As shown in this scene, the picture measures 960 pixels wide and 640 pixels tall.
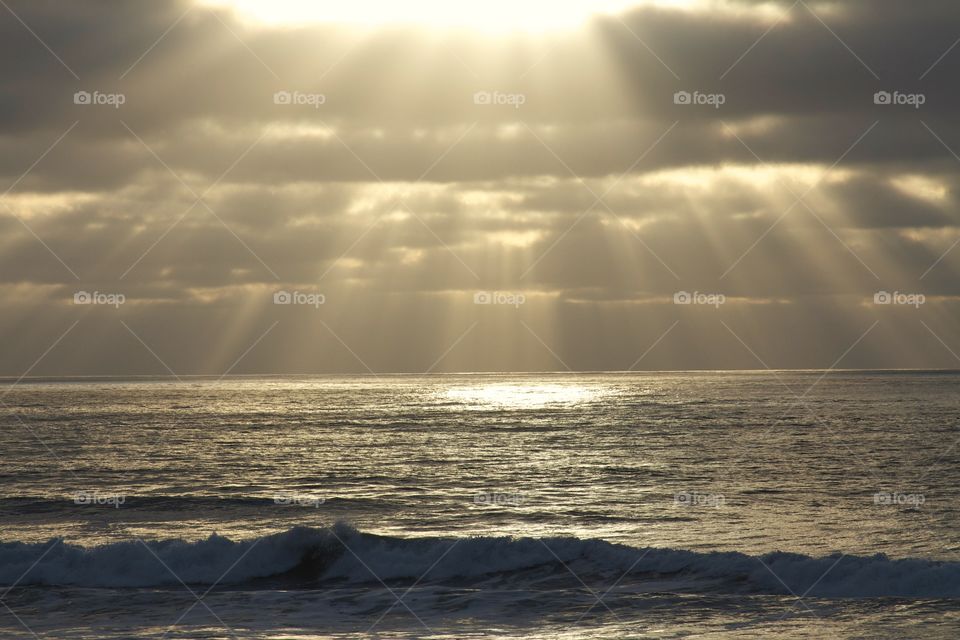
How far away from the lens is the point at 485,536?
116 ft

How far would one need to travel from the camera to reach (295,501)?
4659cm

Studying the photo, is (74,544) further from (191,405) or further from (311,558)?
(191,405)

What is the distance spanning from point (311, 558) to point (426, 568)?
15.5 ft

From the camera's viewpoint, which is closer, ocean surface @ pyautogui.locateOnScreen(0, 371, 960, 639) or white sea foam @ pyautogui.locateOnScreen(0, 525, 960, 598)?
ocean surface @ pyautogui.locateOnScreen(0, 371, 960, 639)

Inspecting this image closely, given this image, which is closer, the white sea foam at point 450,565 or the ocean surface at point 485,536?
the ocean surface at point 485,536

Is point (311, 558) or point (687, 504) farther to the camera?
point (687, 504)

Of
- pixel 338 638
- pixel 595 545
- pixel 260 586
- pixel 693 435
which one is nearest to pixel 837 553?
pixel 595 545

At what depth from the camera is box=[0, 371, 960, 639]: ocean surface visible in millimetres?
24938

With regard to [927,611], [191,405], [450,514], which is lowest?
[927,611]

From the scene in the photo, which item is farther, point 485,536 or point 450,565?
point 485,536

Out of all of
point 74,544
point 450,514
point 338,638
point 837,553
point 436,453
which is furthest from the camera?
point 436,453

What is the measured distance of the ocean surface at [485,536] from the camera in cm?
2494

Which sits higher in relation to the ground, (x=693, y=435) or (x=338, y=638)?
(x=693, y=435)

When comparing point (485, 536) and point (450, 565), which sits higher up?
point (485, 536)
